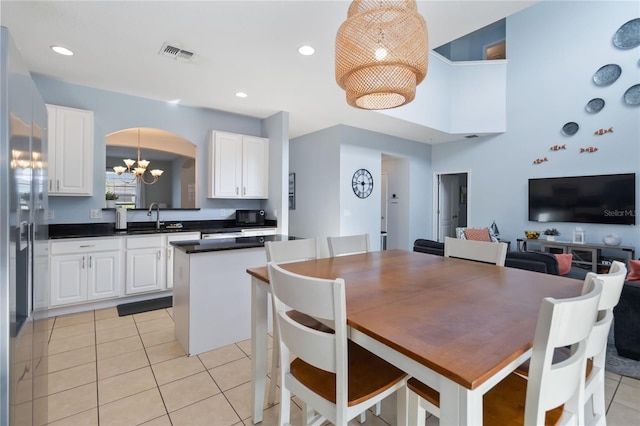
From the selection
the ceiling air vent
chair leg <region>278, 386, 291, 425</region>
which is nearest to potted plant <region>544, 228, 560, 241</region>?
chair leg <region>278, 386, 291, 425</region>

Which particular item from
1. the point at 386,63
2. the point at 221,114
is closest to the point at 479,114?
the point at 221,114

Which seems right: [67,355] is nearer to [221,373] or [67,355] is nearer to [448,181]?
[221,373]

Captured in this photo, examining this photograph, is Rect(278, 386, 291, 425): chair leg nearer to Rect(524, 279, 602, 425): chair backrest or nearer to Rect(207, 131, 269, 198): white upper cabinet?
Rect(524, 279, 602, 425): chair backrest

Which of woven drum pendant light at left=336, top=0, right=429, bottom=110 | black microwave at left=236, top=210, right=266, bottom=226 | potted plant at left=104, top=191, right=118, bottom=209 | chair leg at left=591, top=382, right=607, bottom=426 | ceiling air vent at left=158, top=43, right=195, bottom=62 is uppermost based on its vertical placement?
ceiling air vent at left=158, top=43, right=195, bottom=62

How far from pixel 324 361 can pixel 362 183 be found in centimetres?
→ 448

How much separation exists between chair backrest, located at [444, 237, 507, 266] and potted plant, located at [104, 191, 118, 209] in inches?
152

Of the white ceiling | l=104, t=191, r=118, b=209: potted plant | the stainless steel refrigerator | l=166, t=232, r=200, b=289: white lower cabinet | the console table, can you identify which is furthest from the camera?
the console table

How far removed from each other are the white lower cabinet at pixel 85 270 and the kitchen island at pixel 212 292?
1.25 meters

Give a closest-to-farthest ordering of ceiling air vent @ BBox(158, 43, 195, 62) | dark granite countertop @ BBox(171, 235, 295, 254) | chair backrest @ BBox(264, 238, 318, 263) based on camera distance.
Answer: chair backrest @ BBox(264, 238, 318, 263) < dark granite countertop @ BBox(171, 235, 295, 254) < ceiling air vent @ BBox(158, 43, 195, 62)

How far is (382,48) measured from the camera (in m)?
1.48

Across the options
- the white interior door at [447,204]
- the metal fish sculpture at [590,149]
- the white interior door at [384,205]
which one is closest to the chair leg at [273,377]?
the white interior door at [384,205]

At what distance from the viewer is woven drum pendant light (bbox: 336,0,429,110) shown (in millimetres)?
1470

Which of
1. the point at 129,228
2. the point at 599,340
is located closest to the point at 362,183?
the point at 129,228

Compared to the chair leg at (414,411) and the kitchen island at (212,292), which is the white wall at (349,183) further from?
the chair leg at (414,411)
